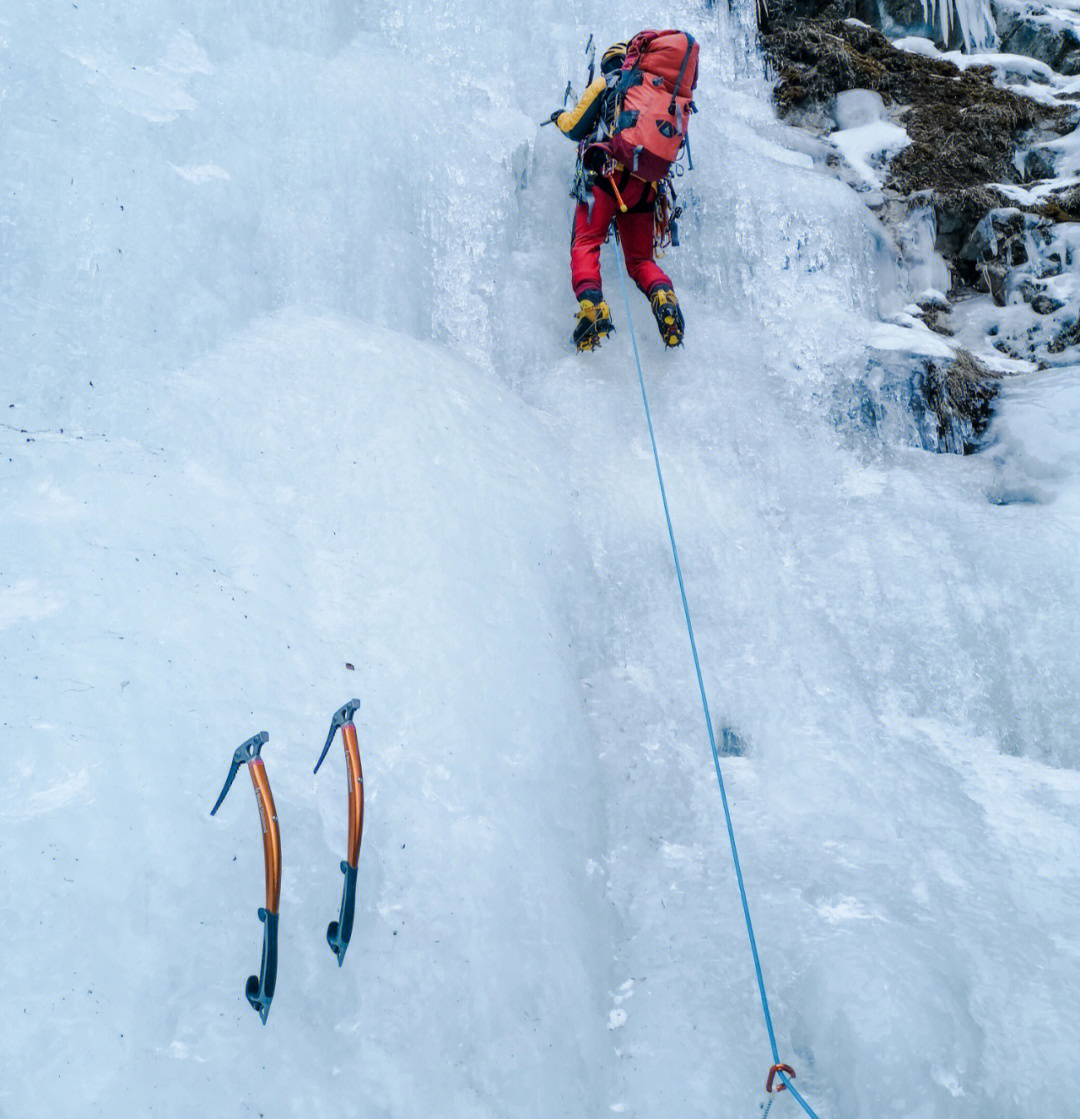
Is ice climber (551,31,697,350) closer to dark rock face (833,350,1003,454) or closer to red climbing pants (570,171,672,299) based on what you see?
red climbing pants (570,171,672,299)

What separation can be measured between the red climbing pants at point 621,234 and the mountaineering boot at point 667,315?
0.07 metres

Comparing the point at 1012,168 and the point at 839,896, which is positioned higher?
the point at 1012,168

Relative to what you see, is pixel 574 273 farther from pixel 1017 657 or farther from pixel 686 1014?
pixel 686 1014

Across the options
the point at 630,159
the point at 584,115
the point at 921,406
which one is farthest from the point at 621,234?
the point at 921,406

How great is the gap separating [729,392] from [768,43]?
3.30 metres

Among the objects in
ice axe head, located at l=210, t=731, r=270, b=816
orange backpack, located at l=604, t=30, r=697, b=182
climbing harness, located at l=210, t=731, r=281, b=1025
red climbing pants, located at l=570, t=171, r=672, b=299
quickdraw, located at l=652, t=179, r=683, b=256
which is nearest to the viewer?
climbing harness, located at l=210, t=731, r=281, b=1025

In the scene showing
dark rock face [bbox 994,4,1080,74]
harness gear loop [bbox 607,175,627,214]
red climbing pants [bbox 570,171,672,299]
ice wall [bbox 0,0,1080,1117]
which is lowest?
ice wall [bbox 0,0,1080,1117]

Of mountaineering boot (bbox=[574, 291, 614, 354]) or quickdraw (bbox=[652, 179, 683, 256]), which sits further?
quickdraw (bbox=[652, 179, 683, 256])

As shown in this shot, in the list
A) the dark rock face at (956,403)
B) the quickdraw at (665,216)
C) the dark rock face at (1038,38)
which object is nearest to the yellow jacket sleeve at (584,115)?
the quickdraw at (665,216)

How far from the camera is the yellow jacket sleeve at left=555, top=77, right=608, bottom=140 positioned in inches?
142

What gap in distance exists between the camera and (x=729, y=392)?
12.5 feet

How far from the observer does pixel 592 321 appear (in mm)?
3545

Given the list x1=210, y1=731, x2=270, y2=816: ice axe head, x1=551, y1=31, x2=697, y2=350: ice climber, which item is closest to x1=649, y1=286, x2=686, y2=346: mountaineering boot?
x1=551, y1=31, x2=697, y2=350: ice climber

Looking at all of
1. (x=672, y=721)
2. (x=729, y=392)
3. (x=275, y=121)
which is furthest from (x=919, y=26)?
(x=672, y=721)
